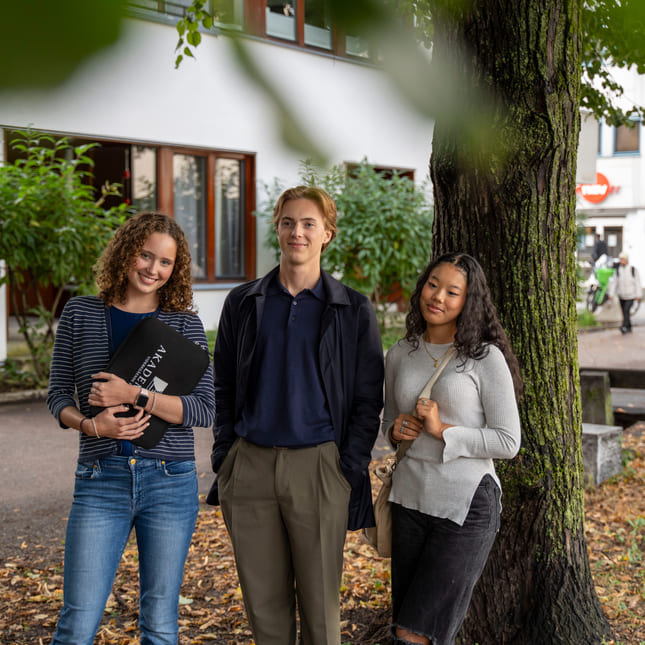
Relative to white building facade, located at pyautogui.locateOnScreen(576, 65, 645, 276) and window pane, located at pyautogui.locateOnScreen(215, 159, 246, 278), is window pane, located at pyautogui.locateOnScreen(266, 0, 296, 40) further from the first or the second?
white building facade, located at pyautogui.locateOnScreen(576, 65, 645, 276)

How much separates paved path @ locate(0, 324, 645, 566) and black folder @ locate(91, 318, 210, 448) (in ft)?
7.24

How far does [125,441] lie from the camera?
7.39 feet

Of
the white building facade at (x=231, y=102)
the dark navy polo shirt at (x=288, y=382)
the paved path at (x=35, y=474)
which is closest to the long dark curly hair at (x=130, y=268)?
the dark navy polo shirt at (x=288, y=382)

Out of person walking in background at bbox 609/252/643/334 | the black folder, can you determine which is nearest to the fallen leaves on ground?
the black folder

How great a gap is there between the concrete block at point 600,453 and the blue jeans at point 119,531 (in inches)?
137

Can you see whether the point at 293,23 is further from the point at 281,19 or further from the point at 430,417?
the point at 430,417

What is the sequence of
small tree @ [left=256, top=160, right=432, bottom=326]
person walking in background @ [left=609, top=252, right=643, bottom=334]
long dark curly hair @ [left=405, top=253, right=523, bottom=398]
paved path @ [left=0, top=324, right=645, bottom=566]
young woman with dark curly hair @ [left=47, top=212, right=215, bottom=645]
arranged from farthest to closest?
person walking in background @ [left=609, top=252, right=643, bottom=334] → paved path @ [left=0, top=324, right=645, bottom=566] → long dark curly hair @ [left=405, top=253, right=523, bottom=398] → young woman with dark curly hair @ [left=47, top=212, right=215, bottom=645] → small tree @ [left=256, top=160, right=432, bottom=326]

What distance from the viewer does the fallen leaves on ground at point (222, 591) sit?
3166mm

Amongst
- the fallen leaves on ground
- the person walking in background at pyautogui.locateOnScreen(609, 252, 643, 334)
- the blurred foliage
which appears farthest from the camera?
the person walking in background at pyautogui.locateOnScreen(609, 252, 643, 334)

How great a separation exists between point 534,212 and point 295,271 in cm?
90

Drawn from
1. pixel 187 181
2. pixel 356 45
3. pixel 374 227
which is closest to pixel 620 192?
pixel 356 45

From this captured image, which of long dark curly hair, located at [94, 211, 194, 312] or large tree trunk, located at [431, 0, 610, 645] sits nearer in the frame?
long dark curly hair, located at [94, 211, 194, 312]

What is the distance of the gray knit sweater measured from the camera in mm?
2262

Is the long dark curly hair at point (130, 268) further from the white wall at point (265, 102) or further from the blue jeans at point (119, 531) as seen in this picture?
the white wall at point (265, 102)
